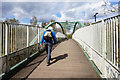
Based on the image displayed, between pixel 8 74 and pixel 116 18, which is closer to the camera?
pixel 116 18

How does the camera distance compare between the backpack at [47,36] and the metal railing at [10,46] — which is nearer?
the metal railing at [10,46]

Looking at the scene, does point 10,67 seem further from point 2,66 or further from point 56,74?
point 56,74

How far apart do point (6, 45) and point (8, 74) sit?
3.19 feet

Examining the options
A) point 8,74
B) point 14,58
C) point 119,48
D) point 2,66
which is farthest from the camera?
point 14,58

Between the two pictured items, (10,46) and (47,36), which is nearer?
(10,46)

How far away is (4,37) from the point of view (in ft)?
12.9

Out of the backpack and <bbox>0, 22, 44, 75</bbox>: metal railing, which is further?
the backpack

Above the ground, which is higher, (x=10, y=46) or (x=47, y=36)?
(x=47, y=36)

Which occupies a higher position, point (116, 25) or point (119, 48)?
point (116, 25)

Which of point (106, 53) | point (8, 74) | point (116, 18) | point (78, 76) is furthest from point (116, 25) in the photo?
point (8, 74)

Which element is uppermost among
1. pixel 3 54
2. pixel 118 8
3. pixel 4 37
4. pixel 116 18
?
pixel 118 8

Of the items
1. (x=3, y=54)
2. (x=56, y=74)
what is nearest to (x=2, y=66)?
(x=3, y=54)

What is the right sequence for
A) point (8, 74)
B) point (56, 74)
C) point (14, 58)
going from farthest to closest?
point (14, 58)
point (56, 74)
point (8, 74)

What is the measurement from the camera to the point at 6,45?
395 cm
